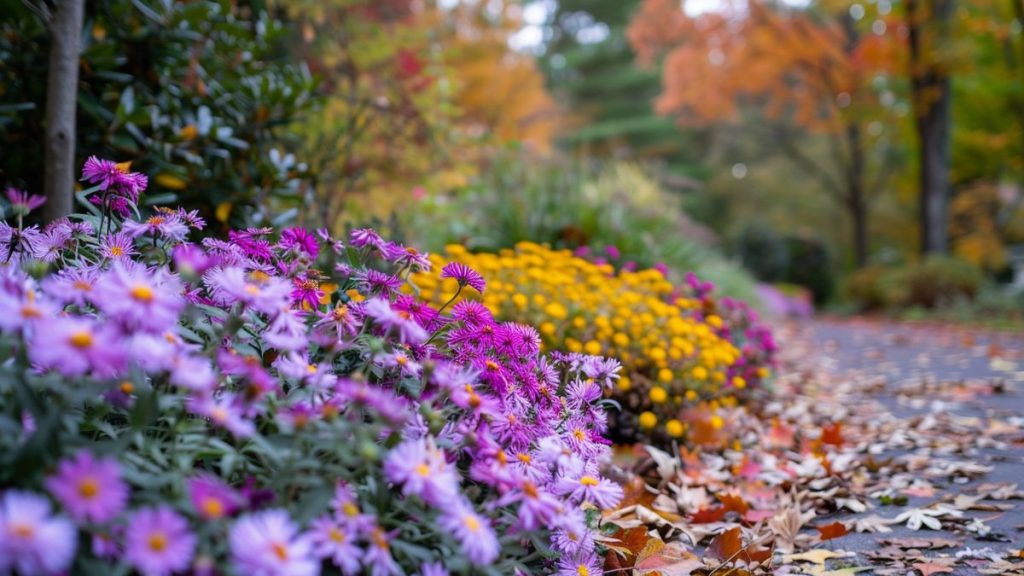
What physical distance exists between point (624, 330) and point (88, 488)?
2133 millimetres

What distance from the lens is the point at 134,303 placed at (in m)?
0.83

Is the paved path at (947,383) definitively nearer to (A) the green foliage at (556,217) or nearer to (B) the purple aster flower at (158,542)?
(A) the green foliage at (556,217)

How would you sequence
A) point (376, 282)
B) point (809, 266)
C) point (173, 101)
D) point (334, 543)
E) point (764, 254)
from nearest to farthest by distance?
point (334, 543), point (376, 282), point (173, 101), point (809, 266), point (764, 254)

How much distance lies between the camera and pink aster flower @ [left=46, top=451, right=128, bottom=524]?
26.5 inches

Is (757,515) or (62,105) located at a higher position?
(62,105)

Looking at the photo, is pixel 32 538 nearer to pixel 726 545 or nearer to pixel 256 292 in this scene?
pixel 256 292

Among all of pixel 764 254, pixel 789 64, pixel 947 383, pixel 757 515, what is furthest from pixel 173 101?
pixel 764 254

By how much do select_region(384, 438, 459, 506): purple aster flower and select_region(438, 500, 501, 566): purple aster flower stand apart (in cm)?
2

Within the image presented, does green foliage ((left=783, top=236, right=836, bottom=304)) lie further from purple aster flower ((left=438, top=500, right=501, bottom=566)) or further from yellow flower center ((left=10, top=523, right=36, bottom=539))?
yellow flower center ((left=10, top=523, right=36, bottom=539))

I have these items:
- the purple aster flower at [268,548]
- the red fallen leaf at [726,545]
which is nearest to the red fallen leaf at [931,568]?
the red fallen leaf at [726,545]

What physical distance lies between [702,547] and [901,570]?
1.40ft

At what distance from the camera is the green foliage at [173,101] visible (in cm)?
213

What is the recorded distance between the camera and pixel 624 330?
104 inches

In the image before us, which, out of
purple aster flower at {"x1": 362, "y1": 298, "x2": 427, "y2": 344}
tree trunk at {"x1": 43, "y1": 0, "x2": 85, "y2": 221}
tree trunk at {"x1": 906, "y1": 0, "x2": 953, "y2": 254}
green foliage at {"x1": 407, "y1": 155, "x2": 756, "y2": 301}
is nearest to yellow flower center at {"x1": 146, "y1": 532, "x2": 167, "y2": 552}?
purple aster flower at {"x1": 362, "y1": 298, "x2": 427, "y2": 344}
